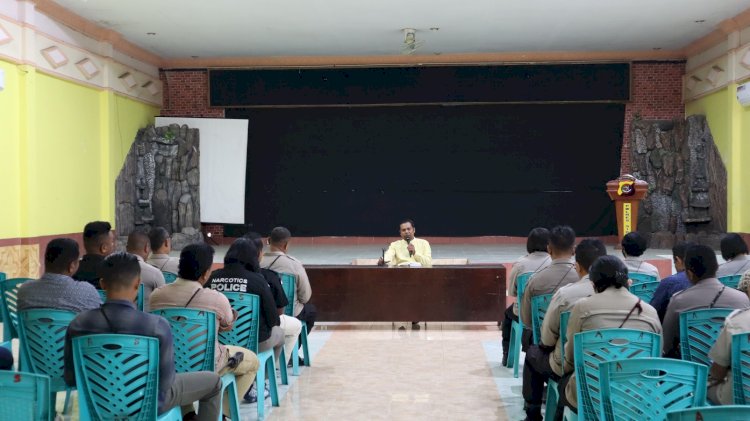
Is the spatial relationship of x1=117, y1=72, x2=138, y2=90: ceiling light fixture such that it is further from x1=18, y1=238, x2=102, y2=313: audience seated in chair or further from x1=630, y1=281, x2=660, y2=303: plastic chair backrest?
x1=630, y1=281, x2=660, y2=303: plastic chair backrest

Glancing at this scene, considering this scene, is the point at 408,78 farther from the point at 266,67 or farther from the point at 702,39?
the point at 702,39

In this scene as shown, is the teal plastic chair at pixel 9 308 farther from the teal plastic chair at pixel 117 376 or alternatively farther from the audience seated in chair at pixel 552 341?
the audience seated in chair at pixel 552 341

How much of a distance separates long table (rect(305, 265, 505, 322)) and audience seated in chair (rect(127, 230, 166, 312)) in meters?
2.09

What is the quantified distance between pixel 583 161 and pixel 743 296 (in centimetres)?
1172

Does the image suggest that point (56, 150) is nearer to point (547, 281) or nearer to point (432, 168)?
point (432, 168)

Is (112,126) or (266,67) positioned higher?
(266,67)

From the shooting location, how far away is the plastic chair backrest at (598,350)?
2859 millimetres

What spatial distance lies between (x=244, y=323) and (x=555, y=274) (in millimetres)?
1734

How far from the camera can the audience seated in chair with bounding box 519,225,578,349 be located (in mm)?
4359

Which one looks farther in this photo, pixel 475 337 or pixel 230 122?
pixel 230 122

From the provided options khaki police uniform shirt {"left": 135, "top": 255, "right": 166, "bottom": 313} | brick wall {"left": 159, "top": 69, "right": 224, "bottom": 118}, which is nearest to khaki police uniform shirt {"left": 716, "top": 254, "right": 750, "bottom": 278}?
khaki police uniform shirt {"left": 135, "top": 255, "right": 166, "bottom": 313}

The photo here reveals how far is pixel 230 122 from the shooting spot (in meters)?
14.9

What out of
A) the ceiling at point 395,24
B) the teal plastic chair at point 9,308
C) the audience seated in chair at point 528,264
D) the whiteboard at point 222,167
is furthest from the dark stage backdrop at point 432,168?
the teal plastic chair at point 9,308

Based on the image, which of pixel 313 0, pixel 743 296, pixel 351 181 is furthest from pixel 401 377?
pixel 351 181
